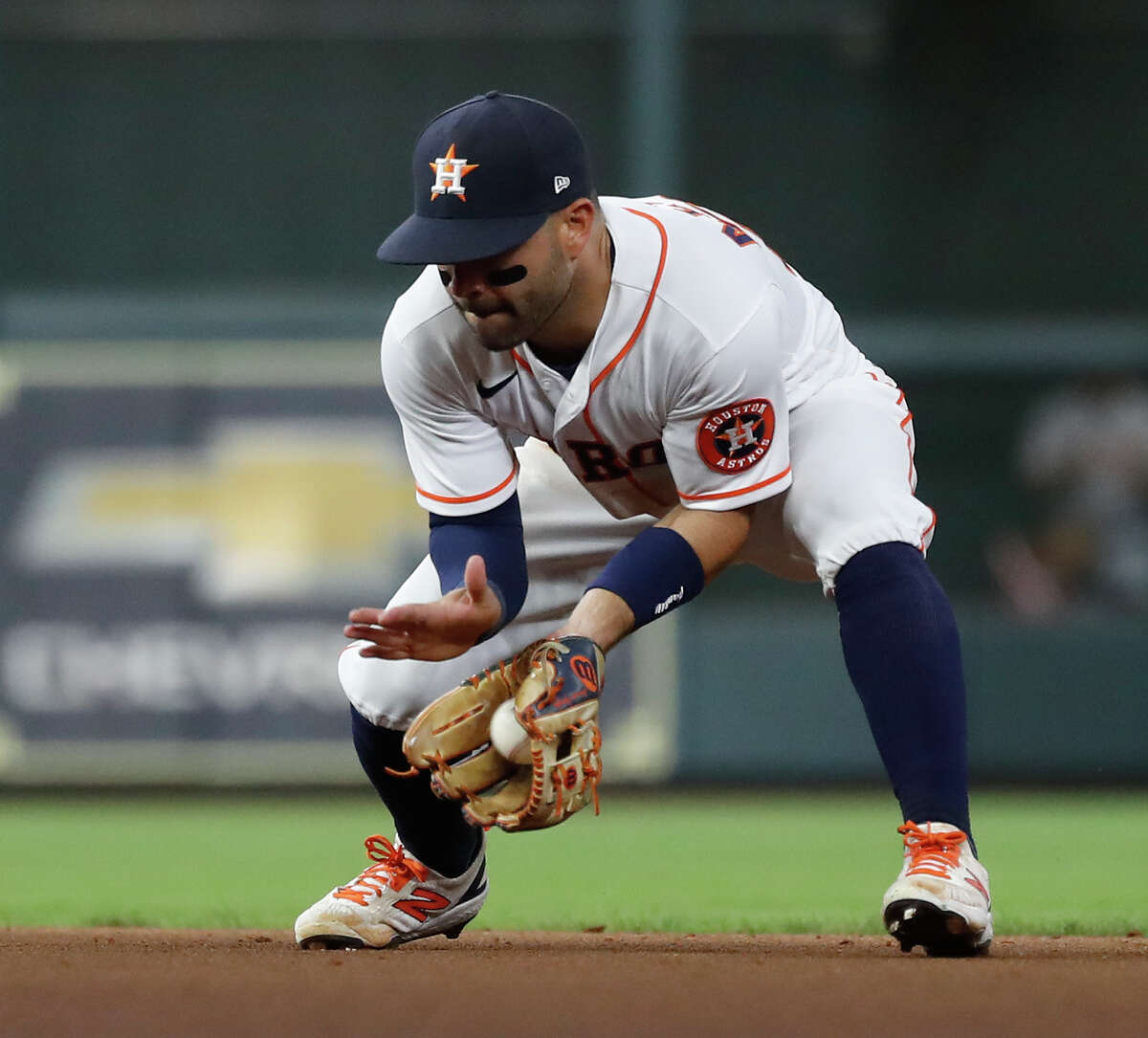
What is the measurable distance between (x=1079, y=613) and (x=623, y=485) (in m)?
5.30

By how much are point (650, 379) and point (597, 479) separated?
0.29 meters

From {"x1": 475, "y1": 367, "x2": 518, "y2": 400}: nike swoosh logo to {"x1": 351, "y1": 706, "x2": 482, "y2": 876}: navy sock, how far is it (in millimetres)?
571

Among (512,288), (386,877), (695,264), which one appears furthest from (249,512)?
(512,288)

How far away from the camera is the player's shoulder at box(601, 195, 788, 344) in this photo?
3037 mm

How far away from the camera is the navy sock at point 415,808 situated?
11.0 feet

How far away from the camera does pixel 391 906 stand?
3363 millimetres

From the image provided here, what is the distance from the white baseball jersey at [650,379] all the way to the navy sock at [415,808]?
1.30ft

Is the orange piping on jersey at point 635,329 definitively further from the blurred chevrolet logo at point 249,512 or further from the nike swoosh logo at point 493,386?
the blurred chevrolet logo at point 249,512

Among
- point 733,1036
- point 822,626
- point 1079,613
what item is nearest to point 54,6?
point 822,626

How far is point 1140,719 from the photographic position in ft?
26.0

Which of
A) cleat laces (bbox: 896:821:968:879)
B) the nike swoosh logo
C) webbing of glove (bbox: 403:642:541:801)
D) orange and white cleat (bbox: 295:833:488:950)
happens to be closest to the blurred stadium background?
orange and white cleat (bbox: 295:833:488:950)

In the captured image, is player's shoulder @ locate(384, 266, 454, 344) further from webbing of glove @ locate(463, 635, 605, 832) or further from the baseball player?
webbing of glove @ locate(463, 635, 605, 832)

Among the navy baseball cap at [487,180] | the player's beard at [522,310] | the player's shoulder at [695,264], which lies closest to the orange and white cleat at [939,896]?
the player's shoulder at [695,264]

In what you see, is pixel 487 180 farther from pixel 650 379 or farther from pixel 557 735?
pixel 557 735
